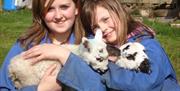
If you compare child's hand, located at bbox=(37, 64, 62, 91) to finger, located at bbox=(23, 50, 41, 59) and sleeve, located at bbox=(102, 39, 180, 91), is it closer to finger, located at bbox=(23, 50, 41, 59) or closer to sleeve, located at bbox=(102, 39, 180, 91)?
finger, located at bbox=(23, 50, 41, 59)

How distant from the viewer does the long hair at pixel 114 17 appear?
369cm

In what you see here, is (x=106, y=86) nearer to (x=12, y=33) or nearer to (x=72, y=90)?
(x=72, y=90)

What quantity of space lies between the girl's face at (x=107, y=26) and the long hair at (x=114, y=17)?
1.1 inches

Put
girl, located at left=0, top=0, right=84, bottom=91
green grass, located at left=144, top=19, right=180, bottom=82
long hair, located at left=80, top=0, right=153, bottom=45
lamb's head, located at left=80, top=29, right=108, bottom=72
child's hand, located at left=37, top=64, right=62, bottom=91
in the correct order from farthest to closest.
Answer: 1. green grass, located at left=144, top=19, right=180, bottom=82
2. girl, located at left=0, top=0, right=84, bottom=91
3. long hair, located at left=80, top=0, right=153, bottom=45
4. child's hand, located at left=37, top=64, right=62, bottom=91
5. lamb's head, located at left=80, top=29, right=108, bottom=72

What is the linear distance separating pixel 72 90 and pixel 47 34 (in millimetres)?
639

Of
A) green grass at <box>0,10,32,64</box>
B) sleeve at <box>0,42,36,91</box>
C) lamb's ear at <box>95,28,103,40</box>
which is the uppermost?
lamb's ear at <box>95,28,103,40</box>

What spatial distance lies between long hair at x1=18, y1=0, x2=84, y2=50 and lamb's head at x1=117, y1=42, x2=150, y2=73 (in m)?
0.46

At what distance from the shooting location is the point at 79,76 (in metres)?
3.43

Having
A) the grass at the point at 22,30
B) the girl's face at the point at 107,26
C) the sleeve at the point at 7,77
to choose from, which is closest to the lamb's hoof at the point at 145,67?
the girl's face at the point at 107,26

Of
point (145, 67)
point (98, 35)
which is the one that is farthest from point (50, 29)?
point (145, 67)

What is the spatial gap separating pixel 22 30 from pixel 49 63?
24.7 ft

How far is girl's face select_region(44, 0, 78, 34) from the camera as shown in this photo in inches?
150

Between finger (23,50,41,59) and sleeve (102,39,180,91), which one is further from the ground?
finger (23,50,41,59)

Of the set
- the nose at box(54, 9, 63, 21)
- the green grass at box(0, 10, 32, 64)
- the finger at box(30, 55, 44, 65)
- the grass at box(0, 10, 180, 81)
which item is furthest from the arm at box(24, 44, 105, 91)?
the green grass at box(0, 10, 32, 64)
